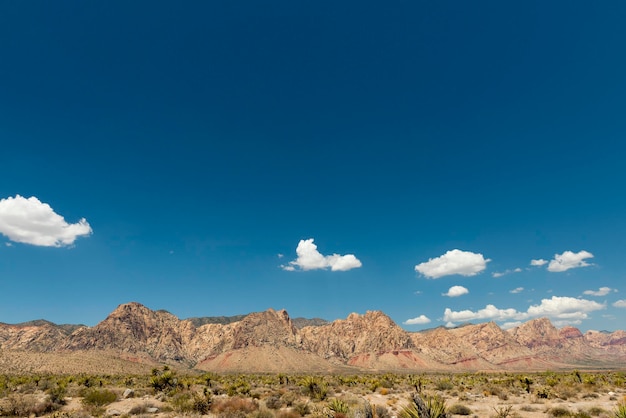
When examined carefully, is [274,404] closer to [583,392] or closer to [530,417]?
[530,417]

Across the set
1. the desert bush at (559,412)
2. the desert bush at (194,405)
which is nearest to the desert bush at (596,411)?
the desert bush at (559,412)

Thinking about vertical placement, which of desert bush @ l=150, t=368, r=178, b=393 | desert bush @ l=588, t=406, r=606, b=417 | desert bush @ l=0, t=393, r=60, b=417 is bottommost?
desert bush @ l=588, t=406, r=606, b=417

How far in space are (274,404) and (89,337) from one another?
676 ft

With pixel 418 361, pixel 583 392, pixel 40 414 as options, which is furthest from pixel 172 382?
pixel 418 361

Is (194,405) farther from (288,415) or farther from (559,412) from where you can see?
(559,412)

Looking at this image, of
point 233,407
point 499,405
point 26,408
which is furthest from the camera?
point 499,405

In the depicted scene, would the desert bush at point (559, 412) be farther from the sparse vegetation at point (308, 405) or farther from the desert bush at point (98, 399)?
the desert bush at point (98, 399)

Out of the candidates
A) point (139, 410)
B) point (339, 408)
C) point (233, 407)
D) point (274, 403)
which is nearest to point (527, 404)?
point (339, 408)

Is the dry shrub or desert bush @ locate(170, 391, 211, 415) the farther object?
desert bush @ locate(170, 391, 211, 415)

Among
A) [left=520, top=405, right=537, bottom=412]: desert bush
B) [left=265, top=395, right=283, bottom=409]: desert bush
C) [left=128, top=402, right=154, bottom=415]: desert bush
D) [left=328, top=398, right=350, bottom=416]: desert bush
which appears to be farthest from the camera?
[left=265, top=395, right=283, bottom=409]: desert bush

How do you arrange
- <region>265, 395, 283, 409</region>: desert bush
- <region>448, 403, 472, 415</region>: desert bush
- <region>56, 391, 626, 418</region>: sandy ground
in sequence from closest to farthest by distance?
<region>56, 391, 626, 418</region>: sandy ground
<region>448, 403, 472, 415</region>: desert bush
<region>265, 395, 283, 409</region>: desert bush

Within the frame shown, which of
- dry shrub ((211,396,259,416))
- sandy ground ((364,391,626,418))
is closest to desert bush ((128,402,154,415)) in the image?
dry shrub ((211,396,259,416))

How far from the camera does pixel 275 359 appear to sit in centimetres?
16912

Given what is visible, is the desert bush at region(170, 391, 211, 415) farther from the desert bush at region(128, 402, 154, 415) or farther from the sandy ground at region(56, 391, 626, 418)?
the desert bush at region(128, 402, 154, 415)
